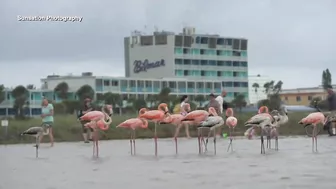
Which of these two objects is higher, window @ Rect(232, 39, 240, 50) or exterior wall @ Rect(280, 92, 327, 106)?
window @ Rect(232, 39, 240, 50)

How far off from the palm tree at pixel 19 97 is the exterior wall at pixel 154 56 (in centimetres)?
5381

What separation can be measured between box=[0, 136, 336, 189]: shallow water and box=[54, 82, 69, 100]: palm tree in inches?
4896

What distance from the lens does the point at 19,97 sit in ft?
405

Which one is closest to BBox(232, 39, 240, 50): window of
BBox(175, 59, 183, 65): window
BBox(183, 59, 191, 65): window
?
BBox(183, 59, 191, 65): window

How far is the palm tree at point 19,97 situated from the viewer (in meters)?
122

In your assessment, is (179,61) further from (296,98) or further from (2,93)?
(2,93)

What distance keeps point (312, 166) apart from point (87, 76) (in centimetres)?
13677

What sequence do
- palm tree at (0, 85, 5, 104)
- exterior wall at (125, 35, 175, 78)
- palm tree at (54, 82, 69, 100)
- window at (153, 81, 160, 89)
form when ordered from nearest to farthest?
palm tree at (0, 85, 5, 104), palm tree at (54, 82, 69, 100), window at (153, 81, 160, 89), exterior wall at (125, 35, 175, 78)

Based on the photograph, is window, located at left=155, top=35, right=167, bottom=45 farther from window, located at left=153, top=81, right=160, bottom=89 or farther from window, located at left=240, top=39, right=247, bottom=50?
window, located at left=240, top=39, right=247, bottom=50

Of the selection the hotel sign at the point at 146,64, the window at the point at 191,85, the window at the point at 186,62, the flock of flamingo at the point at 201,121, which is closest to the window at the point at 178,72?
the window at the point at 186,62

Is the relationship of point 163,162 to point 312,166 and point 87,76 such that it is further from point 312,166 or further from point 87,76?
point 87,76

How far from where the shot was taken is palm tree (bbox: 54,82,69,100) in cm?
14175

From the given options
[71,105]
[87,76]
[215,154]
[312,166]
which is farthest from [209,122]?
[87,76]

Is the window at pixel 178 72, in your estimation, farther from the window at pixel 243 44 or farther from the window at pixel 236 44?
the window at pixel 243 44
